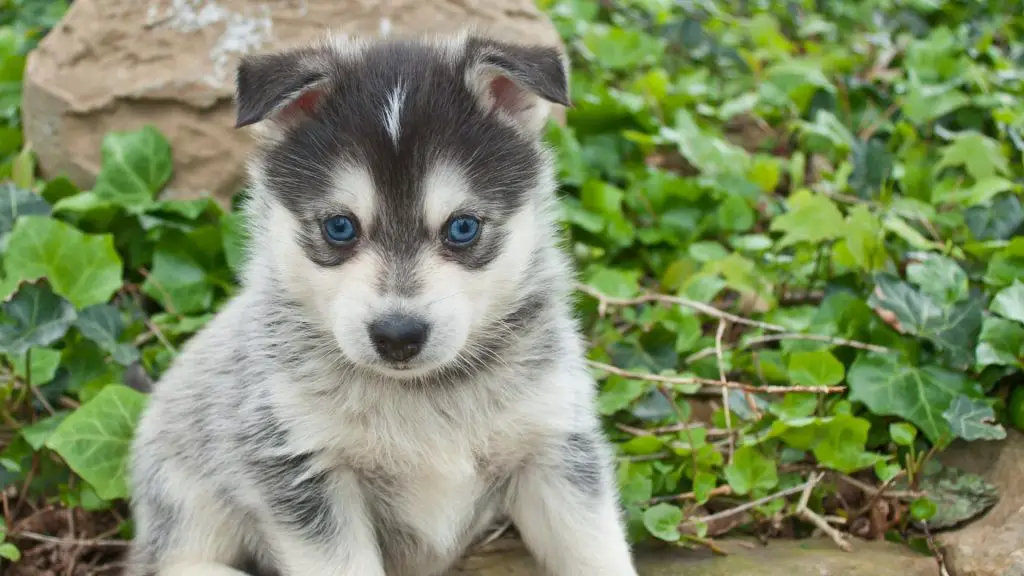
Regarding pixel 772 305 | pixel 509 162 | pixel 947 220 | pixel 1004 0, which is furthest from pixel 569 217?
pixel 1004 0

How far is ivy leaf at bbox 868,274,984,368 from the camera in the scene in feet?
14.1

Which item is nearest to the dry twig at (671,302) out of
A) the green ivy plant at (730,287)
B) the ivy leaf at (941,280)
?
the green ivy plant at (730,287)

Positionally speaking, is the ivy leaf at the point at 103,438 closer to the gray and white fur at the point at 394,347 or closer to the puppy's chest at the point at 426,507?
the gray and white fur at the point at 394,347

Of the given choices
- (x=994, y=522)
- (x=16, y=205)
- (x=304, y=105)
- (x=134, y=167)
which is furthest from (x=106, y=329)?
(x=994, y=522)

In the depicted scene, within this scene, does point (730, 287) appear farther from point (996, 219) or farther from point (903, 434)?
point (903, 434)

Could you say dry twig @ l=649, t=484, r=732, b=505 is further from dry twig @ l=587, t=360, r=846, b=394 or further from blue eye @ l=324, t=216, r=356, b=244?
blue eye @ l=324, t=216, r=356, b=244

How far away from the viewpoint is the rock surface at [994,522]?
3.65 meters

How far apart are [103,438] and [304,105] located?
5.66ft

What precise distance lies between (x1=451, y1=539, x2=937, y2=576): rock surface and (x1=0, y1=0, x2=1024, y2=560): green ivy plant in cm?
10

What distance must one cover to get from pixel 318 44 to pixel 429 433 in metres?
1.38

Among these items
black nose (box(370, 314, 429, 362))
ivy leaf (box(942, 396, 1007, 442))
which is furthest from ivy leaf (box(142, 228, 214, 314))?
ivy leaf (box(942, 396, 1007, 442))

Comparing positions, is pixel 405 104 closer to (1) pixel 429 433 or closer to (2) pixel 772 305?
(1) pixel 429 433

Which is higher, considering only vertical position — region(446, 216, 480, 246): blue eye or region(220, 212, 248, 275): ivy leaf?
region(446, 216, 480, 246): blue eye

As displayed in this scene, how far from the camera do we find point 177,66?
18.9 feet
